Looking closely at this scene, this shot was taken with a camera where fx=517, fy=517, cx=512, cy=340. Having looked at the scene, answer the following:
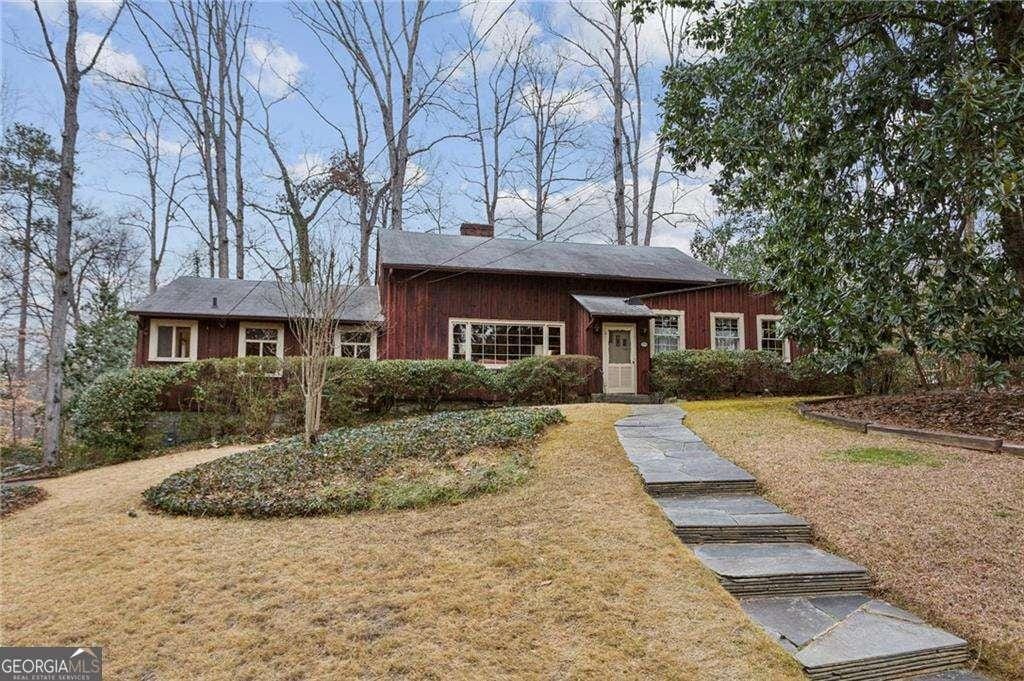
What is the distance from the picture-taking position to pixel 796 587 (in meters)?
3.17

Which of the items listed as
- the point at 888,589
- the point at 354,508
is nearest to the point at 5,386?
the point at 354,508

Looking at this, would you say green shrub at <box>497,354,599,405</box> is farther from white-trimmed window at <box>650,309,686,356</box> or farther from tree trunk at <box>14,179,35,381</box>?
tree trunk at <box>14,179,35,381</box>

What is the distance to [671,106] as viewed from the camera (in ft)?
28.6

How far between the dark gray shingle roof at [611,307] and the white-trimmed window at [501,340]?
1162 millimetres

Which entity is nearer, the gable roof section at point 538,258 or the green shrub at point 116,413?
the green shrub at point 116,413

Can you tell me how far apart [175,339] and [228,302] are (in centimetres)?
164

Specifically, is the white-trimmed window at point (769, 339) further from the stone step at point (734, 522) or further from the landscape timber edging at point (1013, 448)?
the stone step at point (734, 522)

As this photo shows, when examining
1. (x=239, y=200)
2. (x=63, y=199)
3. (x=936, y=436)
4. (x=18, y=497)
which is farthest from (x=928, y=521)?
(x=239, y=200)

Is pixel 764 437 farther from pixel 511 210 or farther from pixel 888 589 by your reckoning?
pixel 511 210

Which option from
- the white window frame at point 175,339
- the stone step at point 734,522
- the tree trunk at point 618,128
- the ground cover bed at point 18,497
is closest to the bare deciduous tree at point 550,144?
the tree trunk at point 618,128

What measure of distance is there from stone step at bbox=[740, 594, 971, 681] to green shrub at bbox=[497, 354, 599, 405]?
8565mm

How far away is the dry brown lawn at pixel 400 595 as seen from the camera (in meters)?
2.63

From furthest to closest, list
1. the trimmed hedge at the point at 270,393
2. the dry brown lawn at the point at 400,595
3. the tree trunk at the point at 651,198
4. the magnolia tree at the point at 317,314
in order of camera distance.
→ the tree trunk at the point at 651,198, the trimmed hedge at the point at 270,393, the magnolia tree at the point at 317,314, the dry brown lawn at the point at 400,595

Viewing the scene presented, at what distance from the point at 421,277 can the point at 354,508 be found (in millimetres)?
9778
